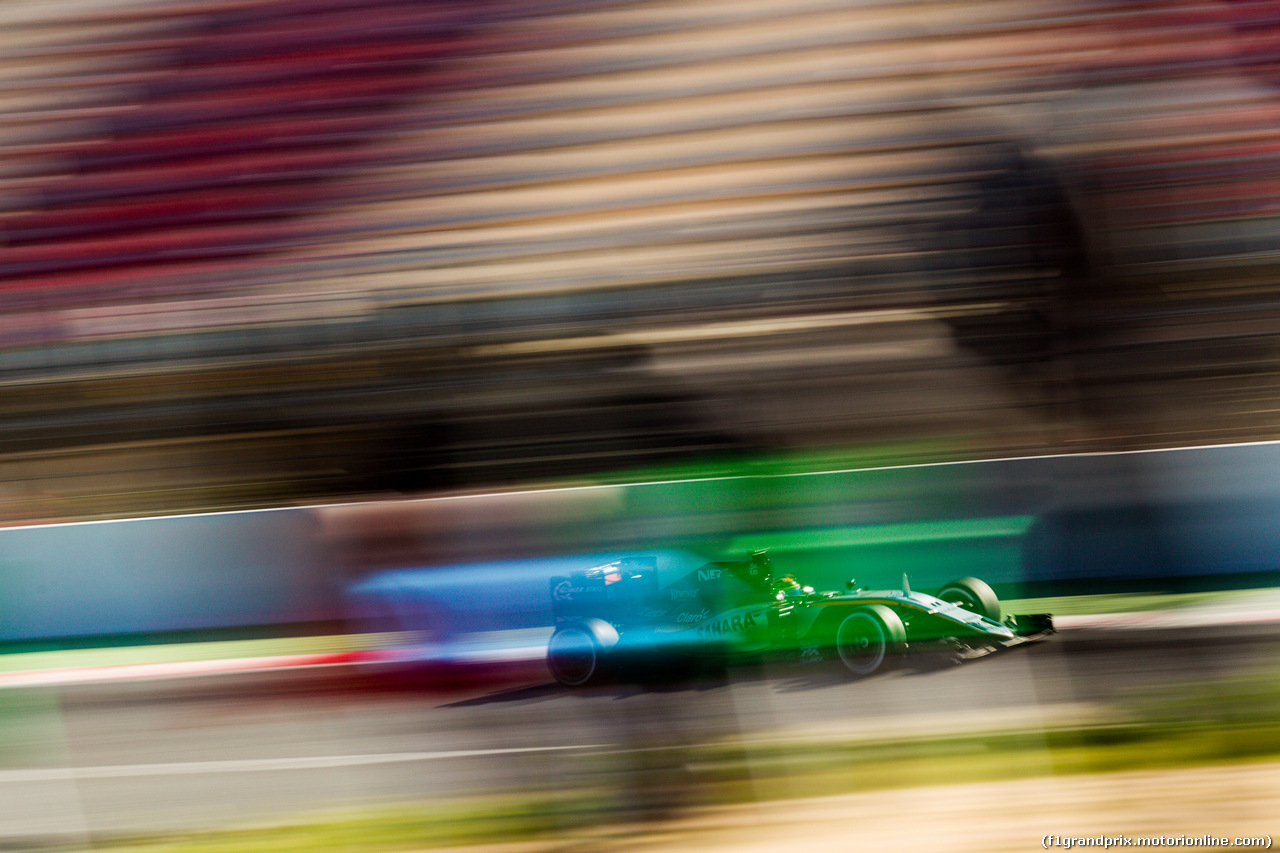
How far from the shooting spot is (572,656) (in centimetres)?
464

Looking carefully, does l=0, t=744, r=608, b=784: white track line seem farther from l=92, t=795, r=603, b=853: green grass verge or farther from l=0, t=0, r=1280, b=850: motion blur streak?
l=92, t=795, r=603, b=853: green grass verge

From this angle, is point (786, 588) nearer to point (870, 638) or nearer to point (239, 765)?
point (870, 638)

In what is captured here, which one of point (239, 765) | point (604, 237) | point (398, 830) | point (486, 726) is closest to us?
point (398, 830)

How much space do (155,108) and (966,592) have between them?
24.6 ft

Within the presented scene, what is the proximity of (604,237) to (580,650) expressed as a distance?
3.95 m

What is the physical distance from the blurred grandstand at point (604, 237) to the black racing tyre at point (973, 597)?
7.14 feet

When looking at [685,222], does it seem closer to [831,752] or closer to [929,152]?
[929,152]

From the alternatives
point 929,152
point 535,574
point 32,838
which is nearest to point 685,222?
point 929,152

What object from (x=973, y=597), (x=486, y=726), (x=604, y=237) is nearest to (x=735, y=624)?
(x=973, y=597)

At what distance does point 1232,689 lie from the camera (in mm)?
4203

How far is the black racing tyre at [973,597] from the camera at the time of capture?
175 inches

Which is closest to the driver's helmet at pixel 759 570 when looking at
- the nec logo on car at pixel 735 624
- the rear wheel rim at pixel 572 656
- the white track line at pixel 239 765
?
the nec logo on car at pixel 735 624

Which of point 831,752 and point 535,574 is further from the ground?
point 535,574

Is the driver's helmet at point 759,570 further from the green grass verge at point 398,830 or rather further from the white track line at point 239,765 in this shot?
the green grass verge at point 398,830
